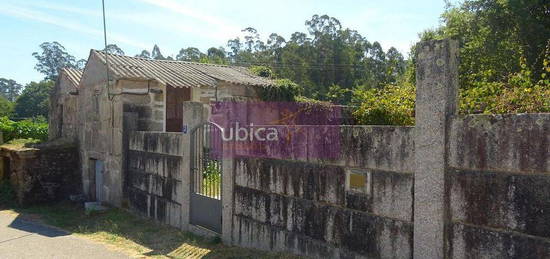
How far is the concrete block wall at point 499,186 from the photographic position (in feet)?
11.0

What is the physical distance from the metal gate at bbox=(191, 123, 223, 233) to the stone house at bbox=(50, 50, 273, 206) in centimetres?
349

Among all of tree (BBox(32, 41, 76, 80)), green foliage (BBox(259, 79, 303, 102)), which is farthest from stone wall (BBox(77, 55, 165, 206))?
tree (BBox(32, 41, 76, 80))

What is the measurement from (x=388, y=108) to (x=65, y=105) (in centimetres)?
1277

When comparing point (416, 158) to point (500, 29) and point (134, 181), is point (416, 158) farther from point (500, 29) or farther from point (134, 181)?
point (500, 29)

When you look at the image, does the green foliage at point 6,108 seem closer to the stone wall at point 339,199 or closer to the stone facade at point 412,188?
the stone facade at point 412,188

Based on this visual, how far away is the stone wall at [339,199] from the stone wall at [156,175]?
1.99 meters

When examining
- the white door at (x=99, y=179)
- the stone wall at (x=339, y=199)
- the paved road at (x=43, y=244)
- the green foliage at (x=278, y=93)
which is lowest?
the paved road at (x=43, y=244)

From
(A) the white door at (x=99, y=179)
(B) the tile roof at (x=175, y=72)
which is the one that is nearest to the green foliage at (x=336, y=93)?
(B) the tile roof at (x=175, y=72)

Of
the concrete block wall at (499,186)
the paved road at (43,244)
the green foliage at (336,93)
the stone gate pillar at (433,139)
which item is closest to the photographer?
the concrete block wall at (499,186)

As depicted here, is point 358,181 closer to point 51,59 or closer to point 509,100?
point 509,100

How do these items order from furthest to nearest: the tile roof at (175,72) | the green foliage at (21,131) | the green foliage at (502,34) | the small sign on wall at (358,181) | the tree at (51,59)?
1. the tree at (51,59)
2. the green foliage at (21,131)
3. the green foliage at (502,34)
4. the tile roof at (175,72)
5. the small sign on wall at (358,181)

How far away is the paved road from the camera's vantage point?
709cm

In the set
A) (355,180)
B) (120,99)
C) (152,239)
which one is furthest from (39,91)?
(355,180)

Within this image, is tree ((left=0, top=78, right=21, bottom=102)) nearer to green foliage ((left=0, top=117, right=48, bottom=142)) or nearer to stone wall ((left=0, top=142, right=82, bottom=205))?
green foliage ((left=0, top=117, right=48, bottom=142))
